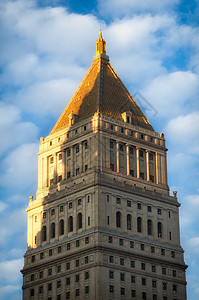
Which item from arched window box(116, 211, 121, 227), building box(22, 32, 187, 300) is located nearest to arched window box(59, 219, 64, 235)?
building box(22, 32, 187, 300)

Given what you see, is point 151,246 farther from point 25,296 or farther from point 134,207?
point 25,296

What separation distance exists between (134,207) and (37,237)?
69.3 ft

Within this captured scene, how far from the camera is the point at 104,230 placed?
185 metres

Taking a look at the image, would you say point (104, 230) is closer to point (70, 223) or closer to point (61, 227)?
point (70, 223)

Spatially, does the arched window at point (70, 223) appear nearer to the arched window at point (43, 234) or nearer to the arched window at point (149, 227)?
the arched window at point (43, 234)

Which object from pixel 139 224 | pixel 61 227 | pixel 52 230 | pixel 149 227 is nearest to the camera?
pixel 139 224

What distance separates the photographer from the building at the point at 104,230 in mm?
183750

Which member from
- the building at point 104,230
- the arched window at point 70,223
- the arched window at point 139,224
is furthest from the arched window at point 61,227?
the arched window at point 139,224

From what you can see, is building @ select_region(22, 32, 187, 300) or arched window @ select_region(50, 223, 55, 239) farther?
arched window @ select_region(50, 223, 55, 239)

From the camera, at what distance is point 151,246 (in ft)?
628

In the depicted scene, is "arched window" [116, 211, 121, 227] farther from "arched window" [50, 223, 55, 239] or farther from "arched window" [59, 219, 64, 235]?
"arched window" [50, 223, 55, 239]

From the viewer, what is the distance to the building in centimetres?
18375

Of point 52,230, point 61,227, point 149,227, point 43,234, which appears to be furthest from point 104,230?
point 43,234

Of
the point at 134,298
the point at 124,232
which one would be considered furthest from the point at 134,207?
the point at 134,298
